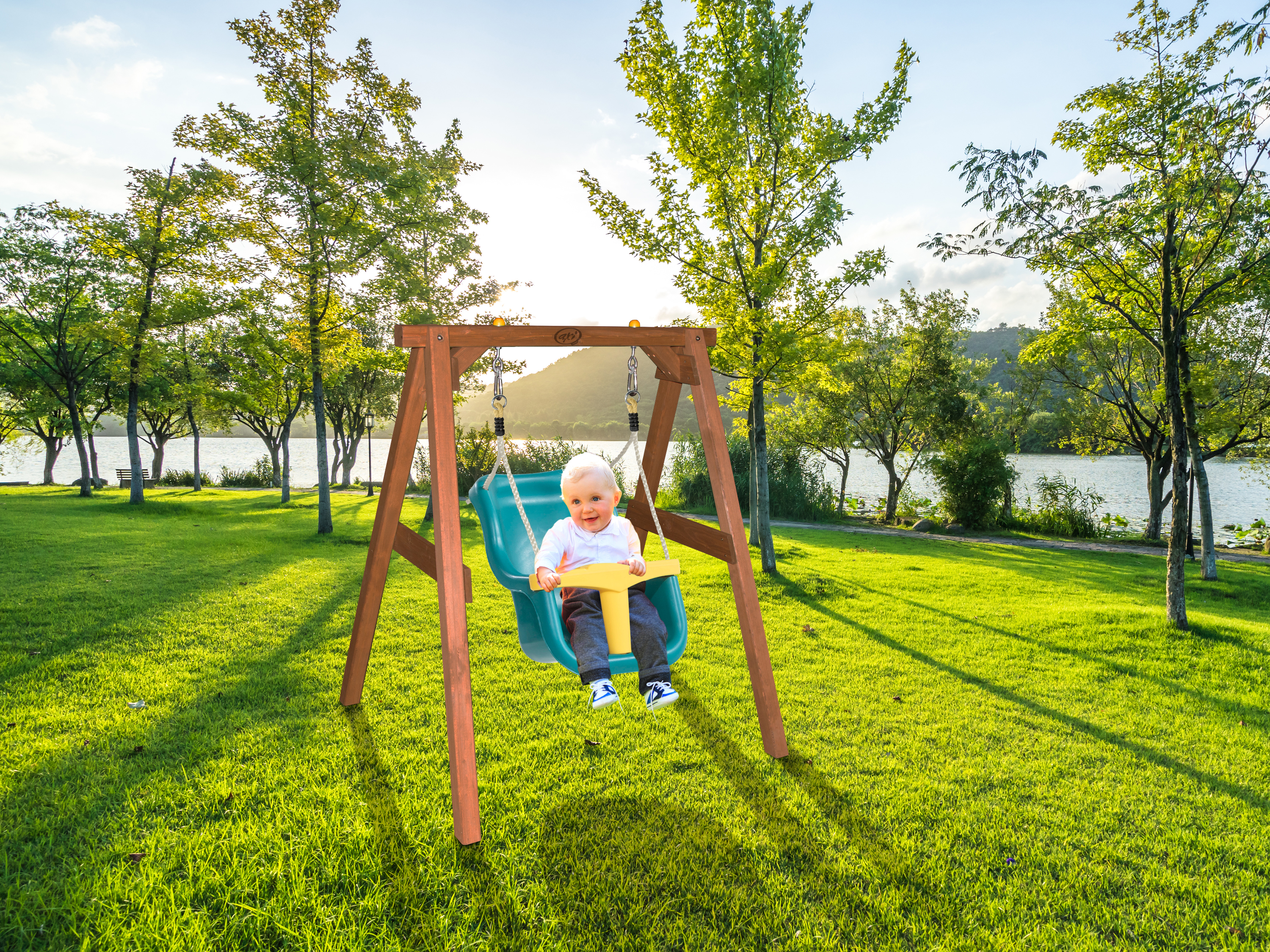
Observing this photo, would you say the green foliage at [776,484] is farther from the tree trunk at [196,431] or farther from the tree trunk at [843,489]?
the tree trunk at [196,431]

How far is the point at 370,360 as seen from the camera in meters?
11.1

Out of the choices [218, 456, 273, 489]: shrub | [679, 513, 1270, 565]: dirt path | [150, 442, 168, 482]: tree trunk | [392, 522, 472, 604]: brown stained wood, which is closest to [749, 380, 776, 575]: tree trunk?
[679, 513, 1270, 565]: dirt path

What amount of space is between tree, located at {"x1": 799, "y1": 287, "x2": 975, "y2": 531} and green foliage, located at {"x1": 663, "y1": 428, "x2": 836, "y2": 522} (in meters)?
2.32

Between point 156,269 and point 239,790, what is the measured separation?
1740cm

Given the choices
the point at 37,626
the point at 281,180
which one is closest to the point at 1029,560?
the point at 37,626

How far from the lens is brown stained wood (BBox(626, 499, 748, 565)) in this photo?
10.5 ft

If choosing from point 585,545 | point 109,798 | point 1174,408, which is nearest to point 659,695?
point 585,545

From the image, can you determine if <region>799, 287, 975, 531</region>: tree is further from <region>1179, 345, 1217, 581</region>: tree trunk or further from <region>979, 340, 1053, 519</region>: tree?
<region>1179, 345, 1217, 581</region>: tree trunk

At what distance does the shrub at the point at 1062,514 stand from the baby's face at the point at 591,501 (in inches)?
679

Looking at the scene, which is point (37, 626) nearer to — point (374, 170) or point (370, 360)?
point (370, 360)

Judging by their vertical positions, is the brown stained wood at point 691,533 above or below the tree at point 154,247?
below

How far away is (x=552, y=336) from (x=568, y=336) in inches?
4.0

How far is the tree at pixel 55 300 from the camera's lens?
17.7 meters

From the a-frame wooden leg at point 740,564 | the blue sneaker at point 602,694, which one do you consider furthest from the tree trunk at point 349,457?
the blue sneaker at point 602,694
